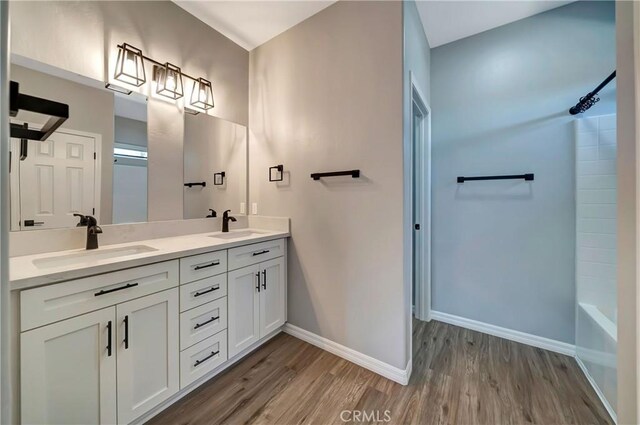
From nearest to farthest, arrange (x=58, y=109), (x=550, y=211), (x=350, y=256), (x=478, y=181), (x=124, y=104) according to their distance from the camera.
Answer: (x=58, y=109), (x=124, y=104), (x=350, y=256), (x=550, y=211), (x=478, y=181)

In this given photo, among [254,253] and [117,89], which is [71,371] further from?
[117,89]

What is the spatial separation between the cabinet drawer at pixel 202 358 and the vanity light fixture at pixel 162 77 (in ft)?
5.79

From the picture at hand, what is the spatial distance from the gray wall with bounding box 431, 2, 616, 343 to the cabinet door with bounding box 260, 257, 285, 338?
5.01ft

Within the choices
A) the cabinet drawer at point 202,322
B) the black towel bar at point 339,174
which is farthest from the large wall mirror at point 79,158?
the black towel bar at point 339,174

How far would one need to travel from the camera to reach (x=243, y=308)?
181 centimetres

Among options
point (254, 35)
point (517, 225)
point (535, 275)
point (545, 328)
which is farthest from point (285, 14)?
point (545, 328)

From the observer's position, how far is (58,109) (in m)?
0.84

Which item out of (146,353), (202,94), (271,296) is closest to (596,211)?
(271,296)

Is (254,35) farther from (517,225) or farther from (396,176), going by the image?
(517,225)

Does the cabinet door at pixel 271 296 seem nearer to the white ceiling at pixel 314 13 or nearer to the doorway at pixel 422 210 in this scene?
the doorway at pixel 422 210

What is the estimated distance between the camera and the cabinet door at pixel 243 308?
1712mm

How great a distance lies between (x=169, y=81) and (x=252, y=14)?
87 cm

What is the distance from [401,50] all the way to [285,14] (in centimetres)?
109

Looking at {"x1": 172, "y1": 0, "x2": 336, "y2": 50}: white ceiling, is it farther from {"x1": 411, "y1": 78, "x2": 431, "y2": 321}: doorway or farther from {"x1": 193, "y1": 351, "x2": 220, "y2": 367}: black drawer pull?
{"x1": 193, "y1": 351, "x2": 220, "y2": 367}: black drawer pull
